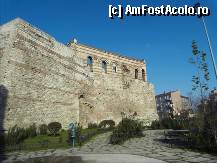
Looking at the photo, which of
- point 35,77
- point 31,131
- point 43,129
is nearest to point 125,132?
point 31,131

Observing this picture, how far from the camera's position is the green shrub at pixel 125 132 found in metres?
14.7

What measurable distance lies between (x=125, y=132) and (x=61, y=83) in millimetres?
9945

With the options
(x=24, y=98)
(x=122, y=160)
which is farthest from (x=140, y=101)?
(x=122, y=160)

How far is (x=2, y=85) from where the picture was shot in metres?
17.2

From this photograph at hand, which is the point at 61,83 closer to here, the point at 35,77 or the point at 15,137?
the point at 35,77

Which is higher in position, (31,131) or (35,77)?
(35,77)

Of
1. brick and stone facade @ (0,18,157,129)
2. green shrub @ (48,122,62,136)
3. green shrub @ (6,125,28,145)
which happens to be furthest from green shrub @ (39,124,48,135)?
green shrub @ (6,125,28,145)

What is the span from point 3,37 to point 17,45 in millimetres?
1227

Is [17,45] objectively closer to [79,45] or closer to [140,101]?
[79,45]

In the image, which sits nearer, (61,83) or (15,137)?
(15,137)

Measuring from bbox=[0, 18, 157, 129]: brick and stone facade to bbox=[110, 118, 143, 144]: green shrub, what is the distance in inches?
275

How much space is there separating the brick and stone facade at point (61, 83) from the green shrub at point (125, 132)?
275 inches

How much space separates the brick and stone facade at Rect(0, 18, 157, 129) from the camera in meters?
18.0

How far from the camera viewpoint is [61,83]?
23656 millimetres
